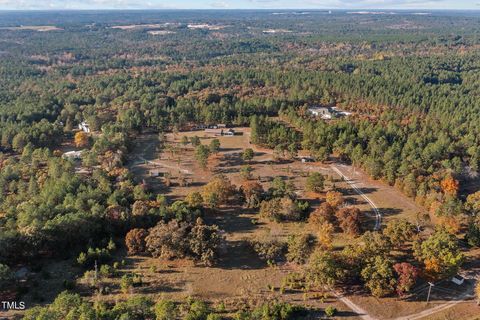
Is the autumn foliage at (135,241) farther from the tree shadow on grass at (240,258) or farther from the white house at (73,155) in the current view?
the white house at (73,155)

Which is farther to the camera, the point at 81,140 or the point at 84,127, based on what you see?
the point at 84,127

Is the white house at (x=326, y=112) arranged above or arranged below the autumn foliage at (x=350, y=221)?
above

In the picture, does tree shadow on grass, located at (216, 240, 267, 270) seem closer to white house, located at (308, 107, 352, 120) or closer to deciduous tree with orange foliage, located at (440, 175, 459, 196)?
A: deciduous tree with orange foliage, located at (440, 175, 459, 196)

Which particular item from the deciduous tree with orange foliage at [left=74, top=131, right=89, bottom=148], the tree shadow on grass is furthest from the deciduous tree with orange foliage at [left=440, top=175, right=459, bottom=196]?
the deciduous tree with orange foliage at [left=74, top=131, right=89, bottom=148]

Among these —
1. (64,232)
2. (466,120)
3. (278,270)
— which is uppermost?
(466,120)

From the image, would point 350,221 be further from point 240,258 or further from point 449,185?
point 449,185

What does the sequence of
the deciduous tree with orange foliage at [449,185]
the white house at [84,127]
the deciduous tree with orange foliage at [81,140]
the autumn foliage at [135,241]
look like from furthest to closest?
the white house at [84,127]
the deciduous tree with orange foliage at [81,140]
the deciduous tree with orange foliage at [449,185]
the autumn foliage at [135,241]

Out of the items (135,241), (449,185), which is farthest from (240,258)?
(449,185)

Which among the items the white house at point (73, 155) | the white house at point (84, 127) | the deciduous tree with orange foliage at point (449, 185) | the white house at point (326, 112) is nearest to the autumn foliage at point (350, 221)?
the deciduous tree with orange foliage at point (449, 185)

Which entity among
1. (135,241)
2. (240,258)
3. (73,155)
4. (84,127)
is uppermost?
(84,127)

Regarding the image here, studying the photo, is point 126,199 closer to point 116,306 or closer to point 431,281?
point 116,306

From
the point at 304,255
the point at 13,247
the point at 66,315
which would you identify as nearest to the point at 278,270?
the point at 304,255
